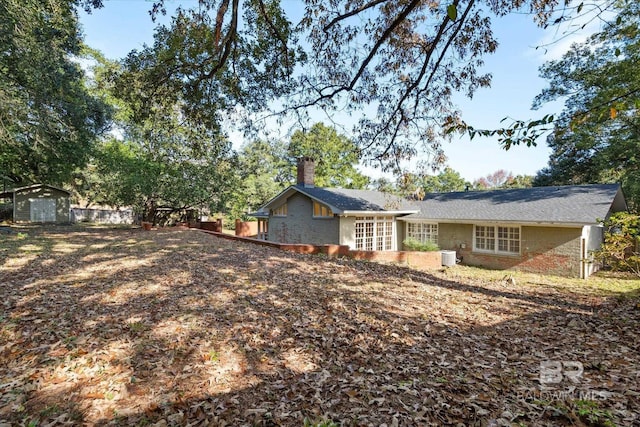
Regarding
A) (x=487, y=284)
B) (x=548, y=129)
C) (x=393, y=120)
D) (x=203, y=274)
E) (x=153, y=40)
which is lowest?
(x=487, y=284)

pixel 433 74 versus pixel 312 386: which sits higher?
pixel 433 74

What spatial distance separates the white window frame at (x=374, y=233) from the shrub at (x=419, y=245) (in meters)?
1.01

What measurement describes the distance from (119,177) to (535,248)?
26476mm

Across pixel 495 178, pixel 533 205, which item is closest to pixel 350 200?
pixel 533 205

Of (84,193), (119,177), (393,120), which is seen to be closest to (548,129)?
(393,120)

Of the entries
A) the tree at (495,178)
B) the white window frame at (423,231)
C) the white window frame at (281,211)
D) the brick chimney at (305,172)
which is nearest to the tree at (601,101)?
the white window frame at (423,231)

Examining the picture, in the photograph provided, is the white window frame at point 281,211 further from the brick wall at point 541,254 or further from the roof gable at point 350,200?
the brick wall at point 541,254

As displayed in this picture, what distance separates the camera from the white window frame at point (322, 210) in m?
17.0

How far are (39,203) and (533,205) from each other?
109 ft

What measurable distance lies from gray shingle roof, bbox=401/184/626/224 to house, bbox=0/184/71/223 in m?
26.7

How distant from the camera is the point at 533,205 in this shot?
15.3 m

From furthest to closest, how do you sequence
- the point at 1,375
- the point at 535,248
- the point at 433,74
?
the point at 535,248 → the point at 433,74 → the point at 1,375

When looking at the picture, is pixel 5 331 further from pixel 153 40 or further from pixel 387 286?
pixel 153 40

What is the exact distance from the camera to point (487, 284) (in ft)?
29.1
